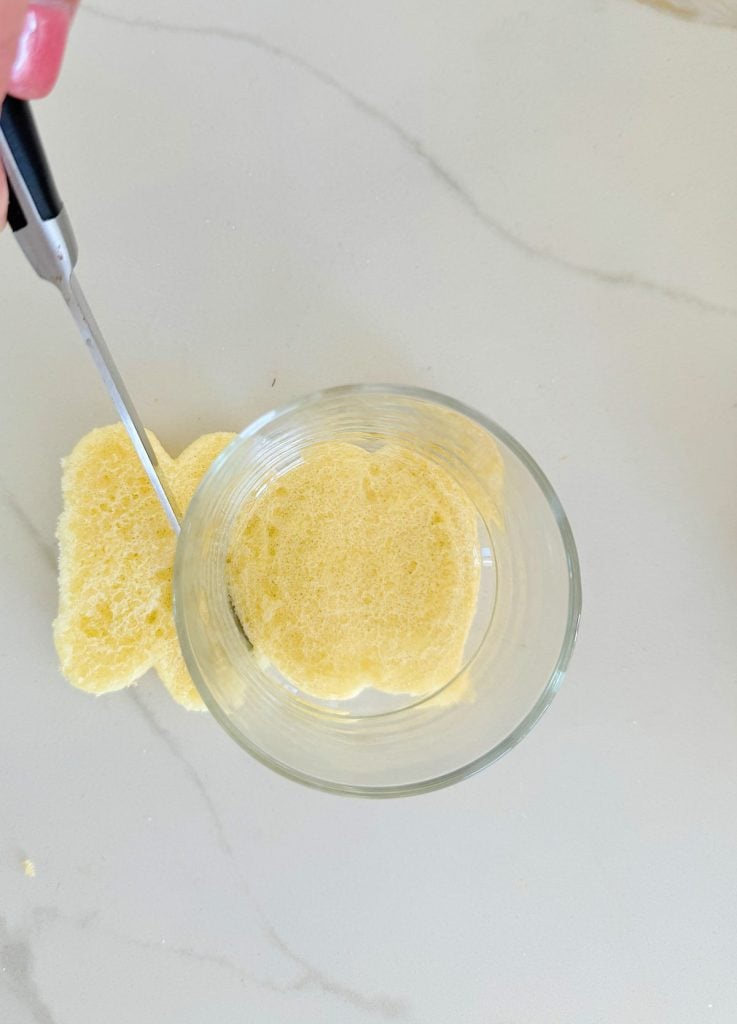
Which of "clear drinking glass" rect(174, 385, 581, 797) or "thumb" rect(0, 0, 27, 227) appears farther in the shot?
"clear drinking glass" rect(174, 385, 581, 797)

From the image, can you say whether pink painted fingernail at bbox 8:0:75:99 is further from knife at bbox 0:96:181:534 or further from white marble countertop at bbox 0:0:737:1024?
white marble countertop at bbox 0:0:737:1024

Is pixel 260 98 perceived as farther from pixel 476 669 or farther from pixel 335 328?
pixel 476 669

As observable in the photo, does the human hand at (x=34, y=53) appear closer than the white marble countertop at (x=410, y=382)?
Yes

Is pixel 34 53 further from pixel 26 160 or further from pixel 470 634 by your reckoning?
pixel 470 634

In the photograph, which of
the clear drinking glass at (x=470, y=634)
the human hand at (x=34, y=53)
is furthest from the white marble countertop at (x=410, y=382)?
the human hand at (x=34, y=53)

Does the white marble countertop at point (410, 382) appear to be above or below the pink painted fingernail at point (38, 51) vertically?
below

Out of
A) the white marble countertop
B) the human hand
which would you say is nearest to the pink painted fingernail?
the human hand

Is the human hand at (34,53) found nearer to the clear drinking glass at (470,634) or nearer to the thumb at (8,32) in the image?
the thumb at (8,32)
